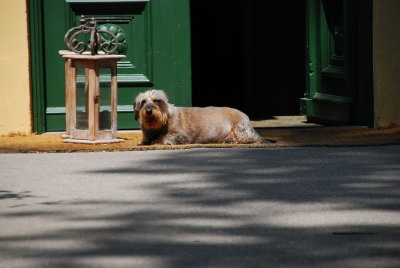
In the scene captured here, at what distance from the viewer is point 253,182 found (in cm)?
721

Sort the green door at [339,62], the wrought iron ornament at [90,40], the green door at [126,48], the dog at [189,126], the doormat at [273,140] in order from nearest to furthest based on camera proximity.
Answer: the doormat at [273,140] < the dog at [189,126] < the wrought iron ornament at [90,40] < the green door at [126,48] < the green door at [339,62]

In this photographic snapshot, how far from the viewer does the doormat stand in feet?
29.4

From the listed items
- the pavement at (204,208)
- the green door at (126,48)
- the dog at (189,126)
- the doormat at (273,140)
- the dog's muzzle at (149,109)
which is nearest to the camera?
the pavement at (204,208)

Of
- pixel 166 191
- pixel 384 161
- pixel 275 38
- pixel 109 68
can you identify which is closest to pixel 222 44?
pixel 275 38

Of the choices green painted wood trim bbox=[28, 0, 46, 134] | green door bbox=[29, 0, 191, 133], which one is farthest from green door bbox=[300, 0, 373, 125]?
green painted wood trim bbox=[28, 0, 46, 134]

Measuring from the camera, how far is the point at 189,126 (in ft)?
30.9

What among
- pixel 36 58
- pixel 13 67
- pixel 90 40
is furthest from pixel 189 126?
pixel 13 67

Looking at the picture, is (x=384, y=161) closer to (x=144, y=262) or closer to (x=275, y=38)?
(x=144, y=262)

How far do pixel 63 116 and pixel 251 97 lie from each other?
10.6 feet

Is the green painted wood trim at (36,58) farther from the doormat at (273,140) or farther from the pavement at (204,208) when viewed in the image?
the pavement at (204,208)

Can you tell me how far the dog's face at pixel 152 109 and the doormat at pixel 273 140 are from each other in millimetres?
250

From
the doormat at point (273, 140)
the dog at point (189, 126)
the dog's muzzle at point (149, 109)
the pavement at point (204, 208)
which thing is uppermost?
the dog's muzzle at point (149, 109)

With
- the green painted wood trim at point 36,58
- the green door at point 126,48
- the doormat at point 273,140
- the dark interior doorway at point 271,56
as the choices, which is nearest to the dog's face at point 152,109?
the doormat at point 273,140

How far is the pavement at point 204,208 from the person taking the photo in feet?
16.9
